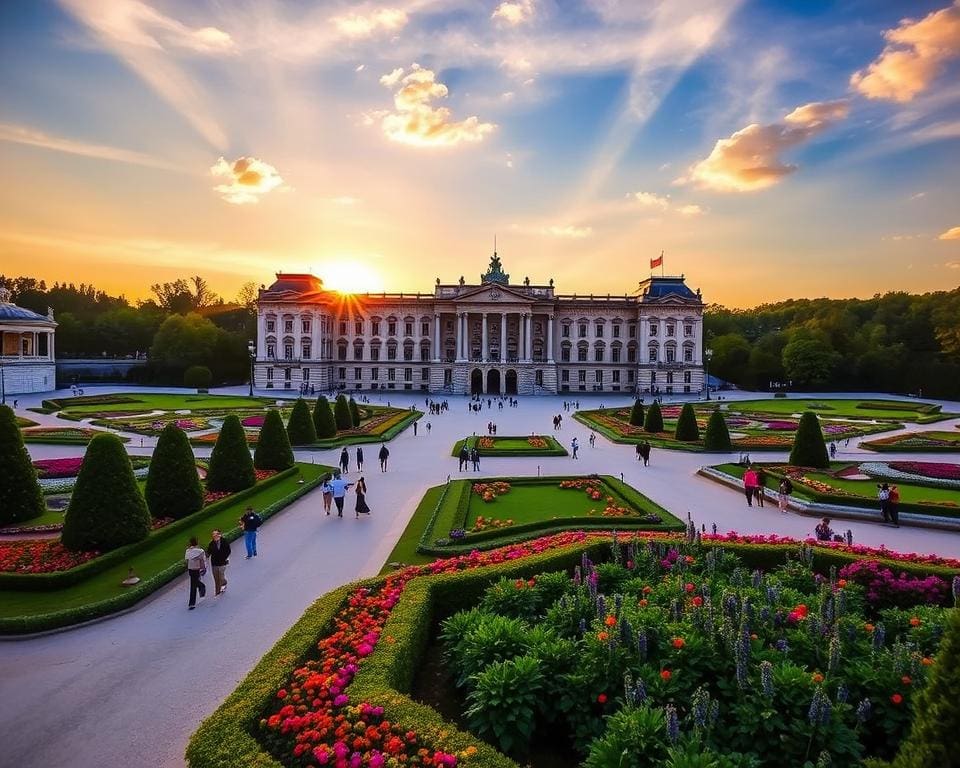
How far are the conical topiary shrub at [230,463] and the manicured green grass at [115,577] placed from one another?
167 cm

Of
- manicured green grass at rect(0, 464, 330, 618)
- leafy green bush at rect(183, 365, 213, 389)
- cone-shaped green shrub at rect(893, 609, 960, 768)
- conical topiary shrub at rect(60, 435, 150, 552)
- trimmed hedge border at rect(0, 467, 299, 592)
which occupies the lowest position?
manicured green grass at rect(0, 464, 330, 618)

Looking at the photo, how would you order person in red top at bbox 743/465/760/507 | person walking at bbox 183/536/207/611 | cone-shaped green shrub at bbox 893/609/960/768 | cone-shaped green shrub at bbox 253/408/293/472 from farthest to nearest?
cone-shaped green shrub at bbox 253/408/293/472
person in red top at bbox 743/465/760/507
person walking at bbox 183/536/207/611
cone-shaped green shrub at bbox 893/609/960/768

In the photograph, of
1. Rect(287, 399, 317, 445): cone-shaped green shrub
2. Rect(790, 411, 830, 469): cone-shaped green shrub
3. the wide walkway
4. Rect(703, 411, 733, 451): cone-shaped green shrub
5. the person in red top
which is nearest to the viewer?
the wide walkway

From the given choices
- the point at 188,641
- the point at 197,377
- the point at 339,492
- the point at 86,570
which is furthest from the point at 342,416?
the point at 197,377

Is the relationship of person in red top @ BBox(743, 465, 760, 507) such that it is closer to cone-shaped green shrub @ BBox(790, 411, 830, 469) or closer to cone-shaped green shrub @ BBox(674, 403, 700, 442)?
cone-shaped green shrub @ BBox(790, 411, 830, 469)

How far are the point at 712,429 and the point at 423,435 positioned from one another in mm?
18106

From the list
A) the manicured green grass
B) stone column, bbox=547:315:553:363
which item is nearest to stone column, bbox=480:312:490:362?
stone column, bbox=547:315:553:363

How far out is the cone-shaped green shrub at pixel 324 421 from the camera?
37.5m

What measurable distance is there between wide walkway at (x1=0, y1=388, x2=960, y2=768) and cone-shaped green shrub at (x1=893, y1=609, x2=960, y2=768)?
821cm

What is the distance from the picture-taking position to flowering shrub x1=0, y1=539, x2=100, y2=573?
13.6 metres

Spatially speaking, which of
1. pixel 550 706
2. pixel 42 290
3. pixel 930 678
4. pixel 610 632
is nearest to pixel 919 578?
pixel 610 632

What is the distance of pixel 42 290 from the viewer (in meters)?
109

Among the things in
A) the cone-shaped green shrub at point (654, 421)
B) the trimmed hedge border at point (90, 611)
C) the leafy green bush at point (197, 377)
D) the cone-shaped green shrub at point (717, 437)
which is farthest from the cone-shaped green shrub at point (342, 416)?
the leafy green bush at point (197, 377)

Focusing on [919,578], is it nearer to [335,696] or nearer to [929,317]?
[335,696]
